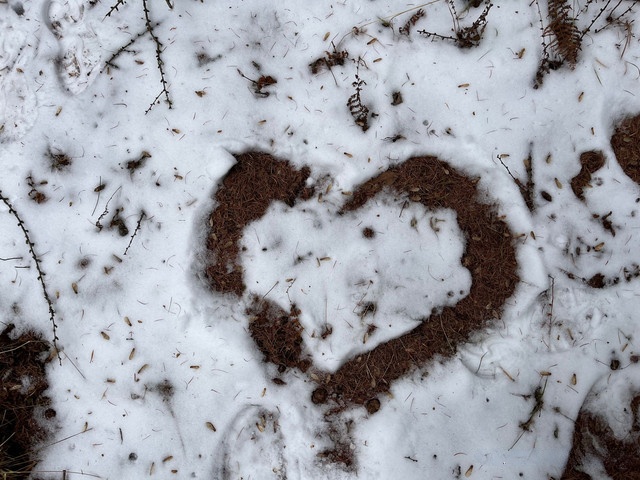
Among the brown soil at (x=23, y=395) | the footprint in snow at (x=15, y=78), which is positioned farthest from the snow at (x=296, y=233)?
the brown soil at (x=23, y=395)

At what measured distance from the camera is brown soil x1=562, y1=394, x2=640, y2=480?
3.22 m

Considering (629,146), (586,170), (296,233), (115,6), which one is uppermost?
(115,6)

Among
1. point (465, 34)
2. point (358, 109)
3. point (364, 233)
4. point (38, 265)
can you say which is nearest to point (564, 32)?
point (465, 34)

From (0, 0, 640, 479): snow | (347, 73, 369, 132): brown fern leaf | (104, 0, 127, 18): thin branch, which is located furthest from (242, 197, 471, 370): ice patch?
(104, 0, 127, 18): thin branch

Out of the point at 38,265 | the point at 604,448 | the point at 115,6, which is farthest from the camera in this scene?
the point at 604,448

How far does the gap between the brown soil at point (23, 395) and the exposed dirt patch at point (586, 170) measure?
13.8 feet

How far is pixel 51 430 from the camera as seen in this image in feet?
10.4

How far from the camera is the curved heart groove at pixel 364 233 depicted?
3.28 meters

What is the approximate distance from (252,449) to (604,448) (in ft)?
8.73

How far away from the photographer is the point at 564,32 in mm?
3213

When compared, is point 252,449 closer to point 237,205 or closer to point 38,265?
point 237,205

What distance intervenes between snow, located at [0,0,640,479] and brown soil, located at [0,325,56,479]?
138 millimetres

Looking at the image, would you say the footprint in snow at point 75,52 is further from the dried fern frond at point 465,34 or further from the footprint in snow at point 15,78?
the dried fern frond at point 465,34

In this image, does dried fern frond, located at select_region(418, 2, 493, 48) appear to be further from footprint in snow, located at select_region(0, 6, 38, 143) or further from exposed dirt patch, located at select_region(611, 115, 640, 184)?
footprint in snow, located at select_region(0, 6, 38, 143)
